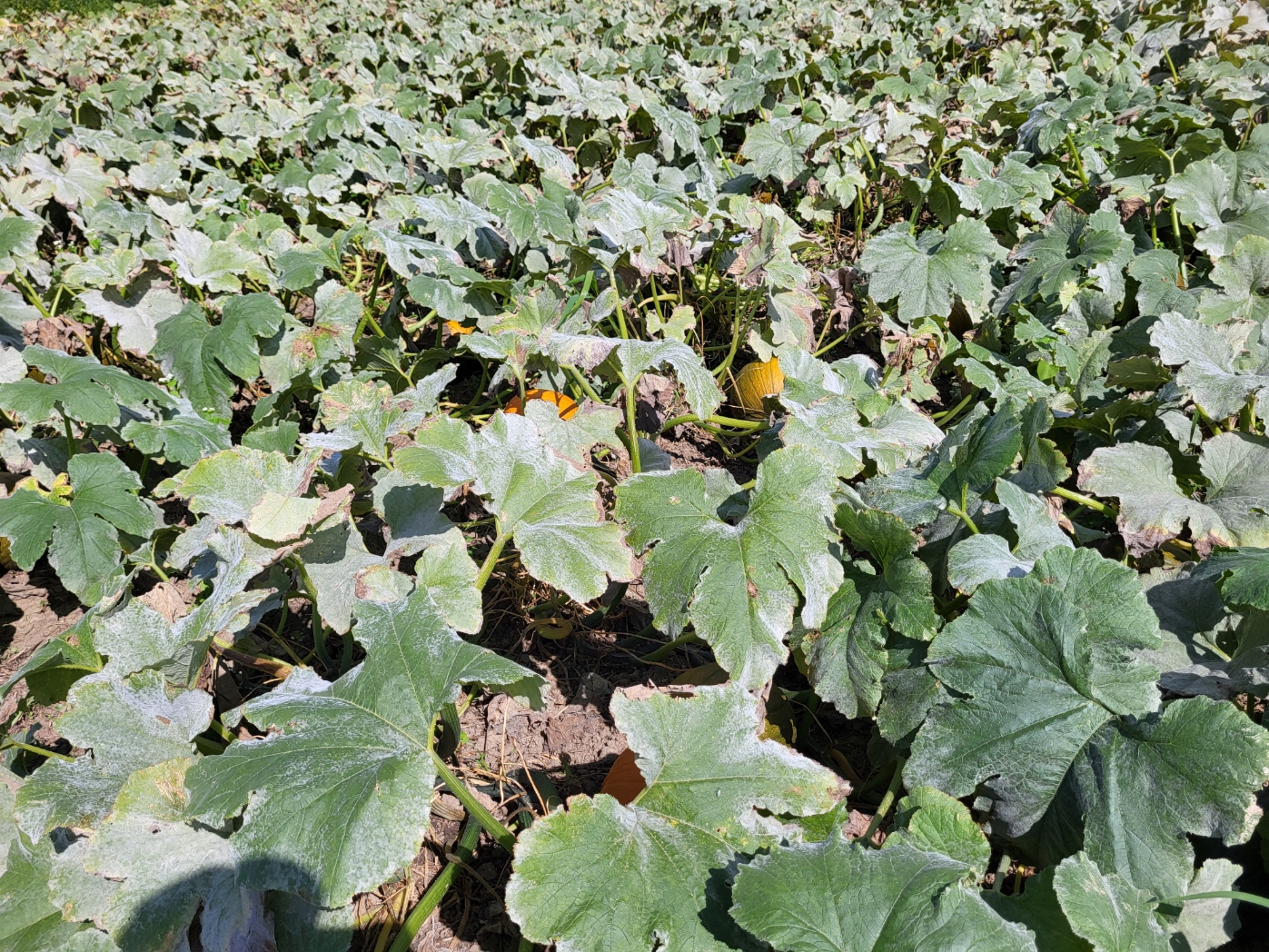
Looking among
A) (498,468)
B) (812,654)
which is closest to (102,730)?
(498,468)

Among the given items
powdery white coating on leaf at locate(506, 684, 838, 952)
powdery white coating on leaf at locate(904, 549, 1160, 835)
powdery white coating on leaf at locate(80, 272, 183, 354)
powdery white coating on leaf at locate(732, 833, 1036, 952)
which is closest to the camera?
powdery white coating on leaf at locate(732, 833, 1036, 952)

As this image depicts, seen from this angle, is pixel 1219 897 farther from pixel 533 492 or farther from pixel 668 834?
pixel 533 492

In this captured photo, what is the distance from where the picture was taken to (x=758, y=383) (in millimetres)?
2986

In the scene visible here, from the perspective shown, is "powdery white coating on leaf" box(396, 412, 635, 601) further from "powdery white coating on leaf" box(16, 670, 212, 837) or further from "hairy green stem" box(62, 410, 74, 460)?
"hairy green stem" box(62, 410, 74, 460)

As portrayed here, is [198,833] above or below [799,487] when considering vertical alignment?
below

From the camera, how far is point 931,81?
4.52 meters

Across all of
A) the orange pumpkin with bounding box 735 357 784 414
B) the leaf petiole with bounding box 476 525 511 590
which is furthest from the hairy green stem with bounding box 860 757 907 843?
the orange pumpkin with bounding box 735 357 784 414

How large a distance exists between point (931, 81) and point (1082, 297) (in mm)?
2319

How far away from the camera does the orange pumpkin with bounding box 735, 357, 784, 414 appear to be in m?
2.96

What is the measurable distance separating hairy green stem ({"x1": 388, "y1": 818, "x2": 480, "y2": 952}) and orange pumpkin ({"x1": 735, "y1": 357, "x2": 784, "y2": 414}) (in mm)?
1814

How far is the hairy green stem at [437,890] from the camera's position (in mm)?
1396

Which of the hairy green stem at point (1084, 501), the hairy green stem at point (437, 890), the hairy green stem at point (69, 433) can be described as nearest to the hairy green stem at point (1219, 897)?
the hairy green stem at point (1084, 501)

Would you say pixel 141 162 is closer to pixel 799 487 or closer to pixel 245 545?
pixel 245 545

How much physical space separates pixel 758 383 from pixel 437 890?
2.03 meters
